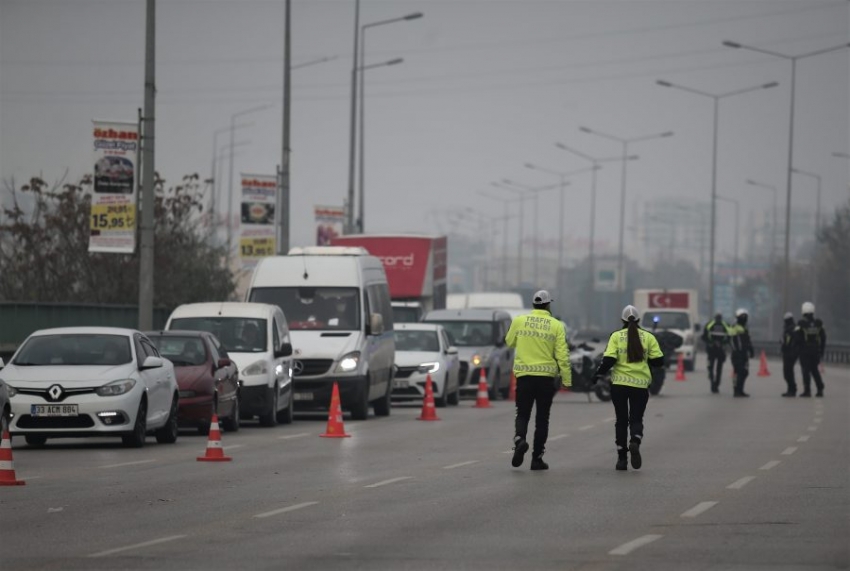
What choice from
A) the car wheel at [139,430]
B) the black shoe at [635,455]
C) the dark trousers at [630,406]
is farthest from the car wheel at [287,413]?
the black shoe at [635,455]

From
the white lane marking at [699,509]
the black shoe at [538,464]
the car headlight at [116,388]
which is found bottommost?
the black shoe at [538,464]

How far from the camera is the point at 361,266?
32438mm

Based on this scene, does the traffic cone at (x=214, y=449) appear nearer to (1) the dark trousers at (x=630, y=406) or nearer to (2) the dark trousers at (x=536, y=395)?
(2) the dark trousers at (x=536, y=395)

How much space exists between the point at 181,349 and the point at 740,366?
701 inches

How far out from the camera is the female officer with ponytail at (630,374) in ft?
64.6

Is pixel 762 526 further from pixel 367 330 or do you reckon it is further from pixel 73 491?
pixel 367 330

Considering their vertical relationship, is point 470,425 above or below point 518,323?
below

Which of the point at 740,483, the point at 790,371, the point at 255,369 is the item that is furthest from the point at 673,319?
the point at 740,483

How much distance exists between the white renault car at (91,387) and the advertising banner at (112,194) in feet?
26.7

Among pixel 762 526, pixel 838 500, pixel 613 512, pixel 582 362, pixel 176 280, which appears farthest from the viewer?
pixel 176 280

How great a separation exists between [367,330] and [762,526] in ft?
58.4

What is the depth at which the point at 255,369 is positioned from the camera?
1126 inches

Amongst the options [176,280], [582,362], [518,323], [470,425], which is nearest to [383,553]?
[518,323]

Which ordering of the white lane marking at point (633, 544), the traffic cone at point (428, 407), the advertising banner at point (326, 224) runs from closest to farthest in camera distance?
1. the white lane marking at point (633, 544)
2. the traffic cone at point (428, 407)
3. the advertising banner at point (326, 224)
